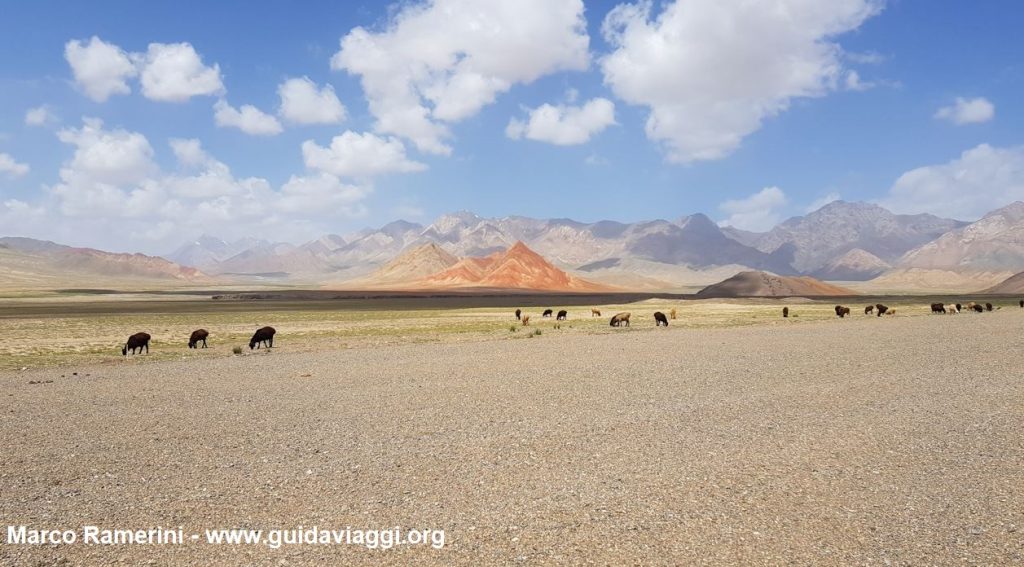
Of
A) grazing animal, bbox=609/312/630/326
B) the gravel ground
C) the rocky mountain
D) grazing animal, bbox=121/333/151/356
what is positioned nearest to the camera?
the gravel ground

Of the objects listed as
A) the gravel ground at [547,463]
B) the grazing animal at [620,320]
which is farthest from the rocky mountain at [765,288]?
the gravel ground at [547,463]

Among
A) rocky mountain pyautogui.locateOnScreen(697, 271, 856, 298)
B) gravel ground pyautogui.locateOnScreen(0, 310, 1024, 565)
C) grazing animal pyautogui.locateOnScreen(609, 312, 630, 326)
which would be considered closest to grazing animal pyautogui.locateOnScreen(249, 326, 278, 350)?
gravel ground pyautogui.locateOnScreen(0, 310, 1024, 565)

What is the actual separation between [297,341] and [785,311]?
42.7 m

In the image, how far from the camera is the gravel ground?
7480 mm

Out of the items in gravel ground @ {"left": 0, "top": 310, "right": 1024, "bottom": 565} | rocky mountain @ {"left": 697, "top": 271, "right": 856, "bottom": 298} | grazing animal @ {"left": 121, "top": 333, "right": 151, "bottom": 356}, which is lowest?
gravel ground @ {"left": 0, "top": 310, "right": 1024, "bottom": 565}

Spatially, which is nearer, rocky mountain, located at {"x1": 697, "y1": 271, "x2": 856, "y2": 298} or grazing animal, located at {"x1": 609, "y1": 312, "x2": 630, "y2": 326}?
grazing animal, located at {"x1": 609, "y1": 312, "x2": 630, "y2": 326}

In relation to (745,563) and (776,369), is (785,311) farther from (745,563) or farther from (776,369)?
(745,563)

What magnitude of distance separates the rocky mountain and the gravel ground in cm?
13732

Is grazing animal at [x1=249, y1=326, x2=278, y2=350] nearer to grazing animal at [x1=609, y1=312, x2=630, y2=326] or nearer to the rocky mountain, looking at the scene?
grazing animal at [x1=609, y1=312, x2=630, y2=326]

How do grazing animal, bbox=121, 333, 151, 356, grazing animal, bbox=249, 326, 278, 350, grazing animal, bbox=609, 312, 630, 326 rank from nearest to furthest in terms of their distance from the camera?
grazing animal, bbox=121, 333, 151, 356
grazing animal, bbox=249, 326, 278, 350
grazing animal, bbox=609, 312, 630, 326

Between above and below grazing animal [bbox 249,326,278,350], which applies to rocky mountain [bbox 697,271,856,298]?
above

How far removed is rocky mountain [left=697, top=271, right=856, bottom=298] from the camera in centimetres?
15212

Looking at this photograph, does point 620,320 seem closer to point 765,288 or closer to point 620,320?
point 620,320

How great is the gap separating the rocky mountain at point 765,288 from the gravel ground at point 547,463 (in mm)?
137324
